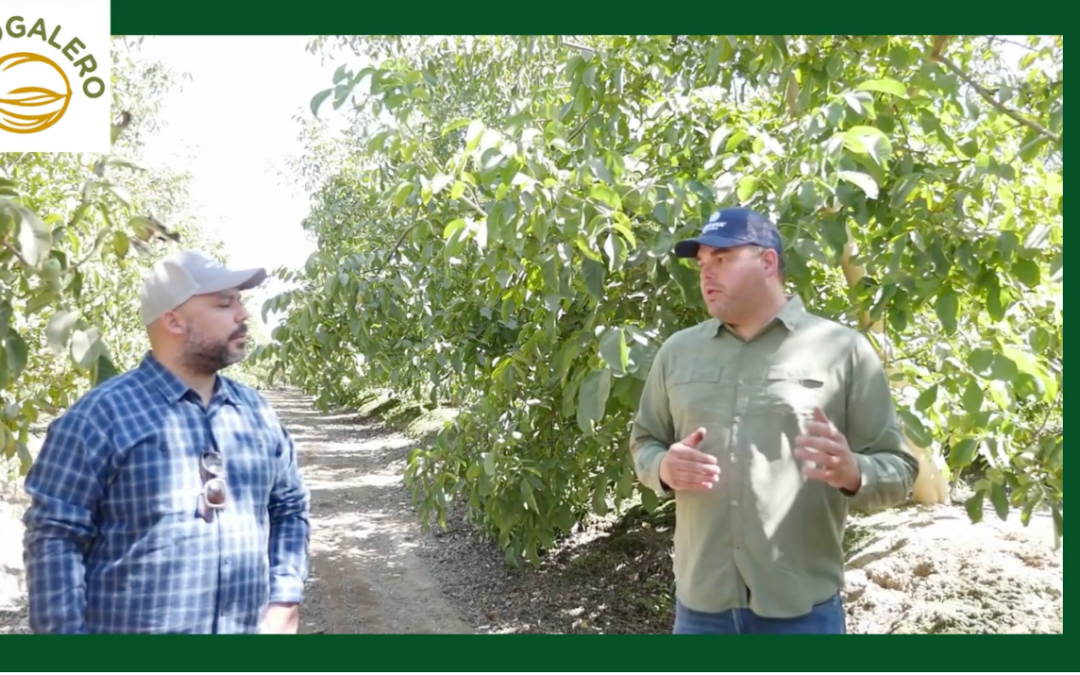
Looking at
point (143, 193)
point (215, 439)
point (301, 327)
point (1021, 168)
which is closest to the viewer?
point (215, 439)

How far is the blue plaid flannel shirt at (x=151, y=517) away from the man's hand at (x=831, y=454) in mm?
1016

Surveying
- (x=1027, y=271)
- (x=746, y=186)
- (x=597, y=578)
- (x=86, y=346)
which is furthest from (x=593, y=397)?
(x=597, y=578)

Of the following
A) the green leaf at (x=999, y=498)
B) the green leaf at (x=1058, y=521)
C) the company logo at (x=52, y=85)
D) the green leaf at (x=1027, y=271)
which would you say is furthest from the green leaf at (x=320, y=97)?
the green leaf at (x=1058, y=521)

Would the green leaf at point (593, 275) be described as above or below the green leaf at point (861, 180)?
below

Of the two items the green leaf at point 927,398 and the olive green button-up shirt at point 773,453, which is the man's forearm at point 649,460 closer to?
the olive green button-up shirt at point 773,453

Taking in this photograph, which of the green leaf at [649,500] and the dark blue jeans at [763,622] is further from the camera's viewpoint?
the green leaf at [649,500]

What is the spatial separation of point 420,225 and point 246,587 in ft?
5.61

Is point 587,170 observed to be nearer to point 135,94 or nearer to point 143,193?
point 143,193

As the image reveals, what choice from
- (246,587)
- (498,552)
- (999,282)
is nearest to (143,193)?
(498,552)

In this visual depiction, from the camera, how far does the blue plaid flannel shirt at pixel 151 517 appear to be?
5.23 feet

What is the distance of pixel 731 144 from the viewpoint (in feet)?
8.00

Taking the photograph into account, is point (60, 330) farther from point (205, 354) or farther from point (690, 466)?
point (690, 466)

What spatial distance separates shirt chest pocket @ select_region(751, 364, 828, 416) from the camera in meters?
1.86

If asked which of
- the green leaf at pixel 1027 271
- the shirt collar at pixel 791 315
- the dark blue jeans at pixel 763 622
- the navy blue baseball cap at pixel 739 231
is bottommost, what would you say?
the dark blue jeans at pixel 763 622
